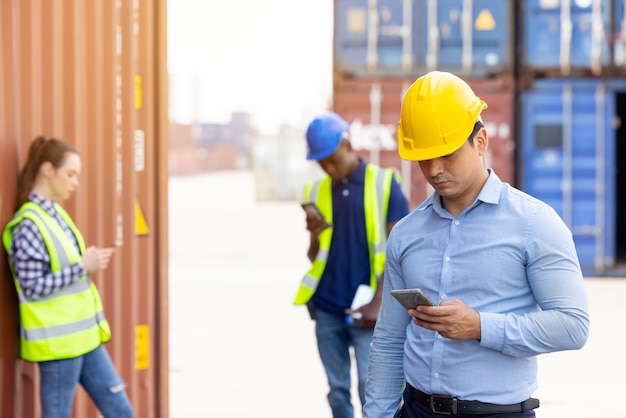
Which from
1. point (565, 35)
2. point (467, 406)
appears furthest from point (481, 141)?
point (565, 35)

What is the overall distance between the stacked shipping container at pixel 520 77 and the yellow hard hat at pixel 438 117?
11.3 meters

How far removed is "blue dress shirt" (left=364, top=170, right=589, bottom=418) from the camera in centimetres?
263

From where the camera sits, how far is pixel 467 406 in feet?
8.96

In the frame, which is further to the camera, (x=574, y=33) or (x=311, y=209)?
(x=574, y=33)

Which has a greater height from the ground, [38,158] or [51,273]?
[38,158]

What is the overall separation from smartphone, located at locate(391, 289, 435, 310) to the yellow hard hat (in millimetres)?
334

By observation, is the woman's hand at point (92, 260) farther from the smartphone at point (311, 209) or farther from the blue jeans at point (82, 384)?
the smartphone at point (311, 209)

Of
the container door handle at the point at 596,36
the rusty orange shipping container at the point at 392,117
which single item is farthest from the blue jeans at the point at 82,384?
the container door handle at the point at 596,36

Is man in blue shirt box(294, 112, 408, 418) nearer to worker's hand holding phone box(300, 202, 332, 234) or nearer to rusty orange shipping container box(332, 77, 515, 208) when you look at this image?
worker's hand holding phone box(300, 202, 332, 234)

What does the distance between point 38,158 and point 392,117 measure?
32.7ft

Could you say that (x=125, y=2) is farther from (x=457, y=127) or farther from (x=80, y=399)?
(x=457, y=127)

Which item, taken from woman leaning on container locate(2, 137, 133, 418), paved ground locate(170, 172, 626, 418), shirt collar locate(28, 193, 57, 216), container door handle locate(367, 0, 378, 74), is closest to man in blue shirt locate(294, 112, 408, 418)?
woman leaning on container locate(2, 137, 133, 418)

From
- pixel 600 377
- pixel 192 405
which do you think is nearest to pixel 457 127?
pixel 192 405

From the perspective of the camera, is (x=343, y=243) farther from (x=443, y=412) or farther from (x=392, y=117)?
(x=392, y=117)
